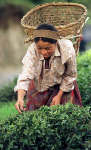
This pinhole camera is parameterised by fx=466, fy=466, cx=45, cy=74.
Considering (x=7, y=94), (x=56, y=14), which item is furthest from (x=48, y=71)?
(x=7, y=94)

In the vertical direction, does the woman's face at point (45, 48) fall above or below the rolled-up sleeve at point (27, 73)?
above

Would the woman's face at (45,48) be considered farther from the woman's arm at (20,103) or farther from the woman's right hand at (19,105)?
the woman's right hand at (19,105)

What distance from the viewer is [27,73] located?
15.7 feet

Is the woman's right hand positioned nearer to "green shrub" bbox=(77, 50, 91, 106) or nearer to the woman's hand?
the woman's hand

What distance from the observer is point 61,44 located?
4941 mm

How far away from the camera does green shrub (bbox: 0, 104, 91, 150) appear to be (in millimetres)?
4141

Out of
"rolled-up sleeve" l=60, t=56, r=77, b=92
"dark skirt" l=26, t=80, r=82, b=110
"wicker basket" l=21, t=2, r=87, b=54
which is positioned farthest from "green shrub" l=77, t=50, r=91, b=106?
"rolled-up sleeve" l=60, t=56, r=77, b=92

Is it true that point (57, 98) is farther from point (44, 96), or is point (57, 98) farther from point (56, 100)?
point (44, 96)

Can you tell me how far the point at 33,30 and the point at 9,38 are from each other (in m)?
10.4

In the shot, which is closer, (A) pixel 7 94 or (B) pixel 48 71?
(B) pixel 48 71

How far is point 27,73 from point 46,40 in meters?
0.40

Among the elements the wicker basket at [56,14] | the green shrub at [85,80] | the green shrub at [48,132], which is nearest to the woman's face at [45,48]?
the green shrub at [48,132]

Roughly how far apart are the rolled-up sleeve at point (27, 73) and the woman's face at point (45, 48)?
194mm

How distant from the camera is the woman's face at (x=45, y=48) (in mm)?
4646
